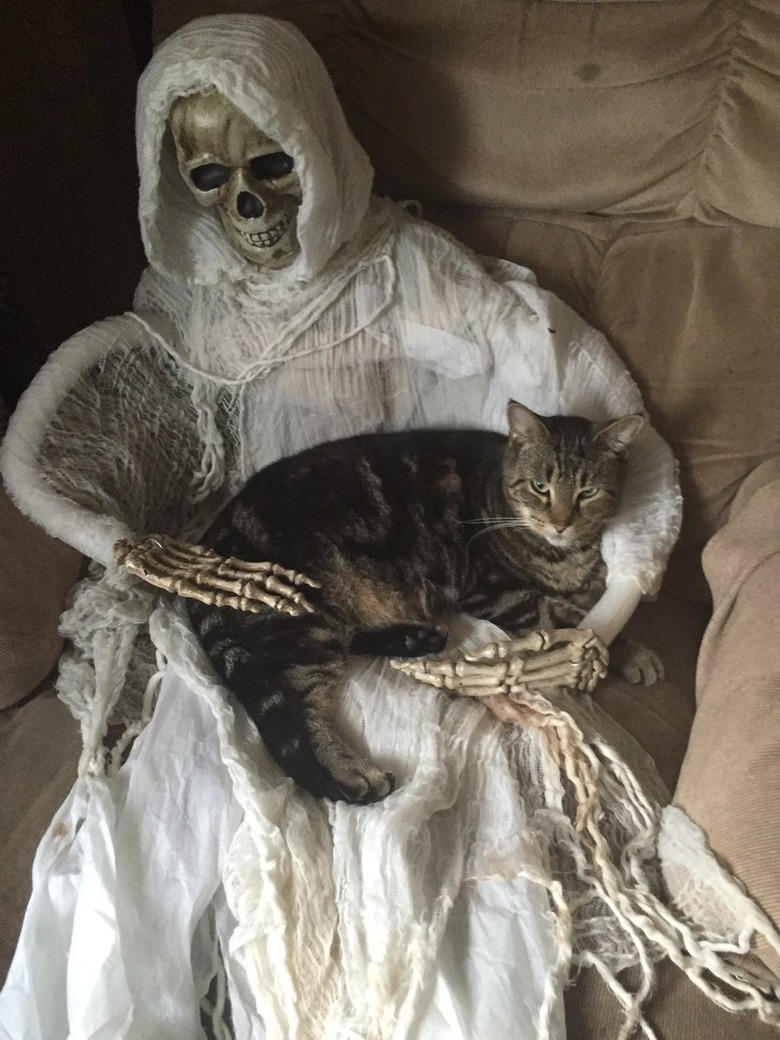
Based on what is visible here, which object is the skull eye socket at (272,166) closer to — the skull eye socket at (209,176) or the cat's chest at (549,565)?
the skull eye socket at (209,176)

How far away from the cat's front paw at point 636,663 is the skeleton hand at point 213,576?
440 mm

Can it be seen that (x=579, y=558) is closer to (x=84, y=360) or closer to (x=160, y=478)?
(x=160, y=478)

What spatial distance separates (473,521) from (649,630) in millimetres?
310

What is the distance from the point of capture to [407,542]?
1.19 m

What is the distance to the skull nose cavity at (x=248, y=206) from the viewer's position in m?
1.00

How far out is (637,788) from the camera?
2.94ft

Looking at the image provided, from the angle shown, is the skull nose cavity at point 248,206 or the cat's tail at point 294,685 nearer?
the cat's tail at point 294,685

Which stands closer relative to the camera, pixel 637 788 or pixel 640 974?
pixel 640 974

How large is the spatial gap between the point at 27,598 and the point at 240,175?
60 centimetres

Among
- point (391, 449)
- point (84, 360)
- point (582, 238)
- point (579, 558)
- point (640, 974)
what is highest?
point (582, 238)

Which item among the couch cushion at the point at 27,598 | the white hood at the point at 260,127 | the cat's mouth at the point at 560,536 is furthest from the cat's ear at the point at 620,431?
the couch cushion at the point at 27,598

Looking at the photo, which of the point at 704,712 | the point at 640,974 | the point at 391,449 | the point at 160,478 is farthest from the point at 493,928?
the point at 160,478

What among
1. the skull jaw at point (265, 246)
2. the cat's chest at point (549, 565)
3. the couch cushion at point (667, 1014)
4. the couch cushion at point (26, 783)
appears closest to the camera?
the couch cushion at point (667, 1014)

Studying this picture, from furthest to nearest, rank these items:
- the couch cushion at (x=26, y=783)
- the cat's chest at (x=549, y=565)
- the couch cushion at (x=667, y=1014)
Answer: the cat's chest at (x=549, y=565), the couch cushion at (x=26, y=783), the couch cushion at (x=667, y=1014)
